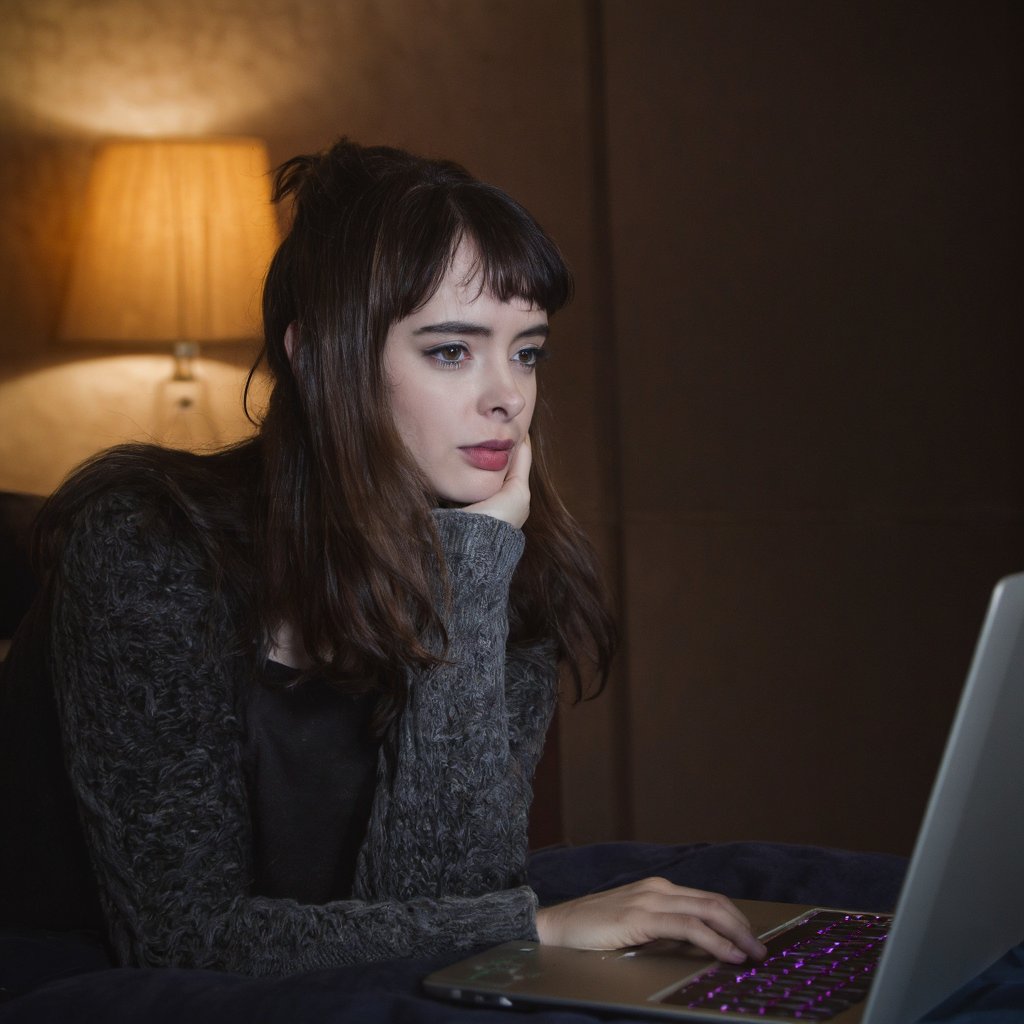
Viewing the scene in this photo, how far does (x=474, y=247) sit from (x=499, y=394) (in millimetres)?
140

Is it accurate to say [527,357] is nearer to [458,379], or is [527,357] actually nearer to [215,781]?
[458,379]

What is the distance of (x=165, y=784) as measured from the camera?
1134mm

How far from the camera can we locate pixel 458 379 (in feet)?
4.36

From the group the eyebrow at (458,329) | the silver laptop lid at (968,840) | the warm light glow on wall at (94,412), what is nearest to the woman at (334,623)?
the eyebrow at (458,329)

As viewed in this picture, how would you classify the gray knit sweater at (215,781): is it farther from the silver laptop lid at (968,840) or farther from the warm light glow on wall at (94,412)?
the warm light glow on wall at (94,412)

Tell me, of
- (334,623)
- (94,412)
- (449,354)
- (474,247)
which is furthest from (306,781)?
(94,412)

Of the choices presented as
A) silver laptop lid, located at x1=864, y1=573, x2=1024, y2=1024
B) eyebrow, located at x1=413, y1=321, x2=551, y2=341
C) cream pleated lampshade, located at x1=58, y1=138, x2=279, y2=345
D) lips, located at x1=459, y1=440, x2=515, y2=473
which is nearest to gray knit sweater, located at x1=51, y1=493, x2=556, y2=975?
lips, located at x1=459, y1=440, x2=515, y2=473

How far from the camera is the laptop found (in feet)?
2.32

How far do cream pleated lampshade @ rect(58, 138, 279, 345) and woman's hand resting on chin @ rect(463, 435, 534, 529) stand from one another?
160 centimetres

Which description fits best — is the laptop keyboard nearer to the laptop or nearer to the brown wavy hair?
the laptop

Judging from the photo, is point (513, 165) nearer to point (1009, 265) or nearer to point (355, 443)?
point (1009, 265)

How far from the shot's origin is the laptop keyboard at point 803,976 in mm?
806

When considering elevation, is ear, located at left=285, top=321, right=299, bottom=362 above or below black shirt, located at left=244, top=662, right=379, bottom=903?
above

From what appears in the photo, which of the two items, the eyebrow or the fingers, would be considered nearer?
the eyebrow
